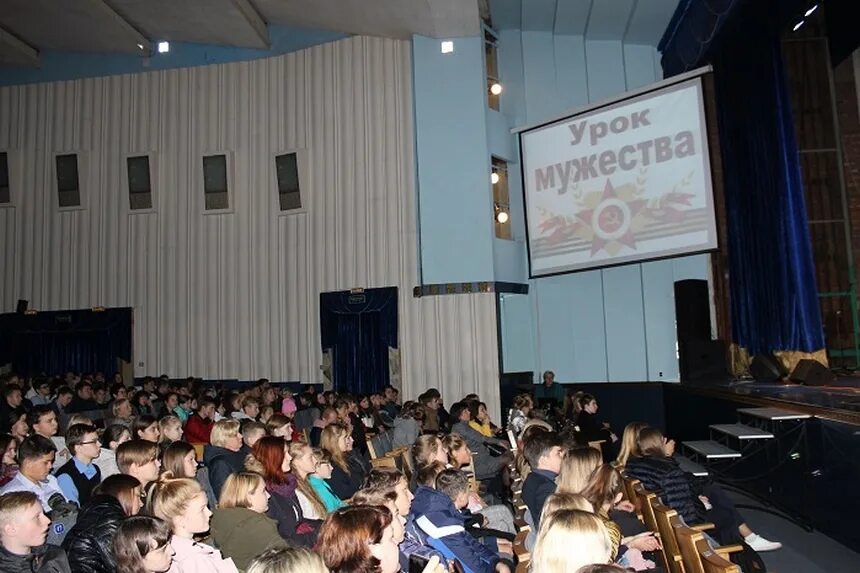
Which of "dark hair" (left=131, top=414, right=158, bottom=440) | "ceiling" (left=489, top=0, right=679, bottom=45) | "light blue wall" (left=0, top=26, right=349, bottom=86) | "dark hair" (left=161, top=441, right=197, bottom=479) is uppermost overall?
"light blue wall" (left=0, top=26, right=349, bottom=86)

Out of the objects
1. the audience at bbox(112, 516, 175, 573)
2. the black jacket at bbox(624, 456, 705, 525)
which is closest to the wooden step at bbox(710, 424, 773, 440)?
the black jacket at bbox(624, 456, 705, 525)

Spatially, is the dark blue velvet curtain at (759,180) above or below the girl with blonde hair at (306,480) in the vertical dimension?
above

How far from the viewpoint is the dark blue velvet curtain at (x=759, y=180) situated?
936cm

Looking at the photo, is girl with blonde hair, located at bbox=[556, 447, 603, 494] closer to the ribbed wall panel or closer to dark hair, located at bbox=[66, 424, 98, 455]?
dark hair, located at bbox=[66, 424, 98, 455]

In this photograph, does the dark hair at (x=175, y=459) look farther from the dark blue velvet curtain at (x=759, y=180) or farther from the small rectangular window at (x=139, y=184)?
the small rectangular window at (x=139, y=184)

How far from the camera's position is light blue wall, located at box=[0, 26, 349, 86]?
562 inches

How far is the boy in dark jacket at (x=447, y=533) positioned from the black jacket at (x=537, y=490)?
1.97 feet

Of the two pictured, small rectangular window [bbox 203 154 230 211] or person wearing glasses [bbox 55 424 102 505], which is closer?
person wearing glasses [bbox 55 424 102 505]

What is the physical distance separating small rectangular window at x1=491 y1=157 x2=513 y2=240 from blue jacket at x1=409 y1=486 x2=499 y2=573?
9.78 m

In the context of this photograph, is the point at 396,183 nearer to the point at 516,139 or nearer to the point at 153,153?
the point at 516,139

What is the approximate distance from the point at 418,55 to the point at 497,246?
354 cm

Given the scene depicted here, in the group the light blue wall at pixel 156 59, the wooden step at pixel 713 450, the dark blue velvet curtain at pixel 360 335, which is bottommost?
the wooden step at pixel 713 450

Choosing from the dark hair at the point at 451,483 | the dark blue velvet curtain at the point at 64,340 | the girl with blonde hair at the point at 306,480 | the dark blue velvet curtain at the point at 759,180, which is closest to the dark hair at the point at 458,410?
the girl with blonde hair at the point at 306,480

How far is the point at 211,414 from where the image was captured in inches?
325
